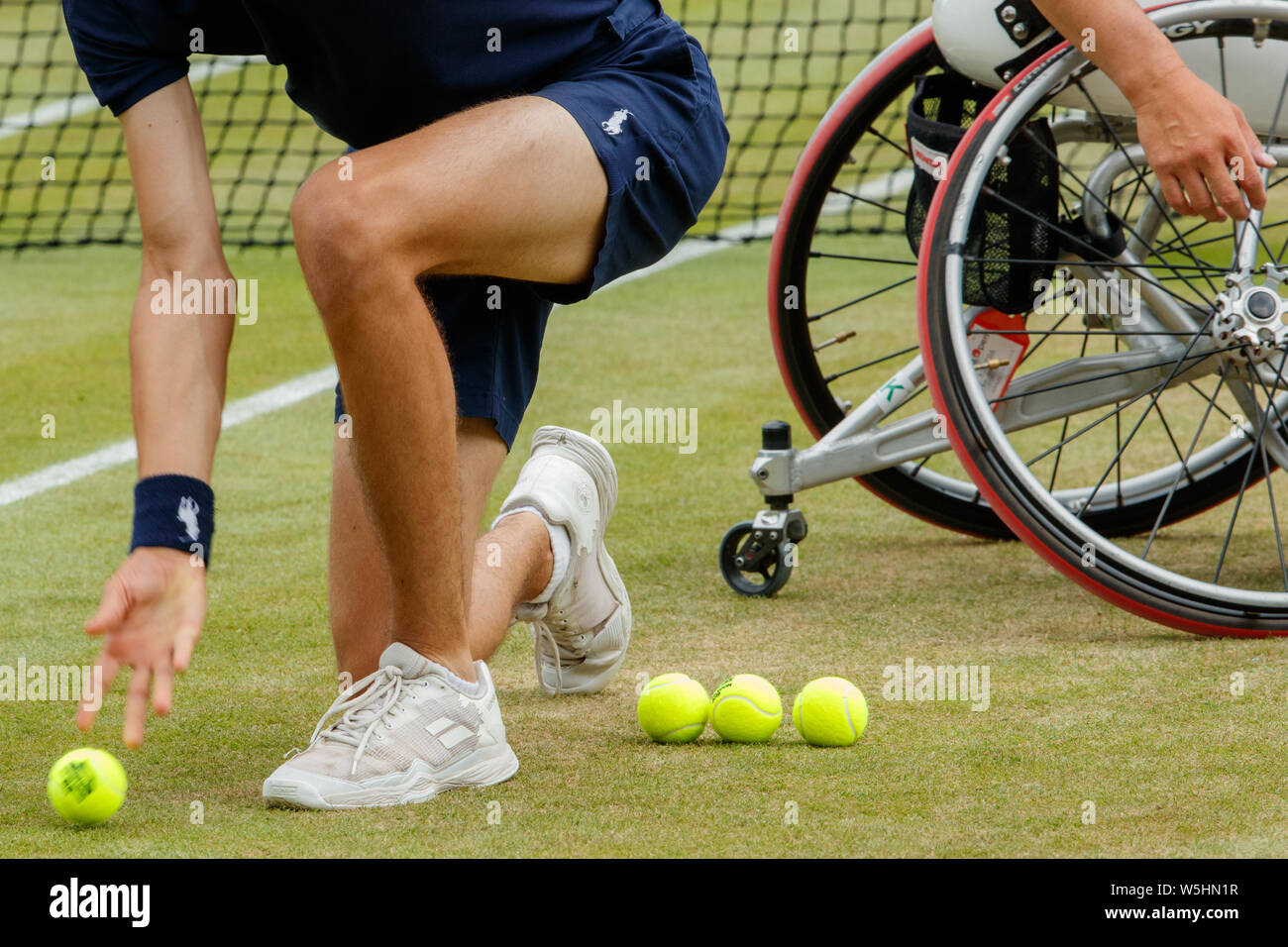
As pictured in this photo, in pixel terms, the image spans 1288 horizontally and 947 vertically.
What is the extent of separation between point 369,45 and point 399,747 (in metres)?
0.93

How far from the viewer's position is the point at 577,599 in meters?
2.74

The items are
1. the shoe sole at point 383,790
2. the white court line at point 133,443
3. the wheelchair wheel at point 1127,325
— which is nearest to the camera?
the shoe sole at point 383,790

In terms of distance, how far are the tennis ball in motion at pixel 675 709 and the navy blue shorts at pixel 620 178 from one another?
46cm

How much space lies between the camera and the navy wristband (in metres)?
1.96

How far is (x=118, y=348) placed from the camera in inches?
220

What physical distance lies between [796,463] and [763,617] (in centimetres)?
33

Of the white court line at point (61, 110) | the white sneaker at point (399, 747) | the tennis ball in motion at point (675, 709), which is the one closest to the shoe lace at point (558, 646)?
the tennis ball in motion at point (675, 709)

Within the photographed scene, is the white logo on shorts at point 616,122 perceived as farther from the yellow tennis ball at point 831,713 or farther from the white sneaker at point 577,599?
the yellow tennis ball at point 831,713

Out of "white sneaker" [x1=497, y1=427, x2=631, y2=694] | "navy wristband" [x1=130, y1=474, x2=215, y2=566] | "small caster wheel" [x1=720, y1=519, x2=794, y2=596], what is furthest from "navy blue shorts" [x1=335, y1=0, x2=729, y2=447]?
"small caster wheel" [x1=720, y1=519, x2=794, y2=596]

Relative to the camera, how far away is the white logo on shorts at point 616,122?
7.67ft

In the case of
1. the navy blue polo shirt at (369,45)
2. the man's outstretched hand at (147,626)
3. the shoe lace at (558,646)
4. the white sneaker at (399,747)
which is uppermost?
the navy blue polo shirt at (369,45)

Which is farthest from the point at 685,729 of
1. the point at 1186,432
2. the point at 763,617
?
the point at 1186,432
